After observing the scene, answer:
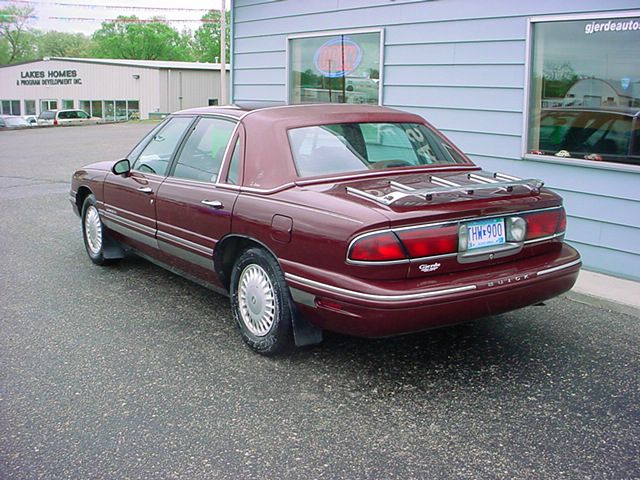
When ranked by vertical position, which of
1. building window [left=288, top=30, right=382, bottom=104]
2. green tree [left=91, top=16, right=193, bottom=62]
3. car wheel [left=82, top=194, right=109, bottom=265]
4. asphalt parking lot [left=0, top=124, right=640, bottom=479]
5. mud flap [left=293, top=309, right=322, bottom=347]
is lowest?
asphalt parking lot [left=0, top=124, right=640, bottom=479]

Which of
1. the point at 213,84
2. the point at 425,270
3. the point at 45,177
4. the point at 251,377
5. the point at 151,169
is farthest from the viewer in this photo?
the point at 213,84

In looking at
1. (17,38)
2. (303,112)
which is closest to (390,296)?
(303,112)

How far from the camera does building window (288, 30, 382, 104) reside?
28.0ft

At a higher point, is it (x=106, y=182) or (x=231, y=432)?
(x=106, y=182)

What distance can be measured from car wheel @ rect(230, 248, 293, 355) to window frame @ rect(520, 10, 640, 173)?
3536mm

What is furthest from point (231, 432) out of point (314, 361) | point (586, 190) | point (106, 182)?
point (586, 190)

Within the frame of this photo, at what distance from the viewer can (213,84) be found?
158 ft

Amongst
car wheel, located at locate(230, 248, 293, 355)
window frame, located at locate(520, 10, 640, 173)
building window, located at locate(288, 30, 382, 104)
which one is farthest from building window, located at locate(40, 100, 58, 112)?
car wheel, located at locate(230, 248, 293, 355)

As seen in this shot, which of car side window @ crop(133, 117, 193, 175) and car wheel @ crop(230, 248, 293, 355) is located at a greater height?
car side window @ crop(133, 117, 193, 175)

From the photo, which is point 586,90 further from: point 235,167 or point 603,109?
point 235,167

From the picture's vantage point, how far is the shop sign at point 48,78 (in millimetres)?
52312

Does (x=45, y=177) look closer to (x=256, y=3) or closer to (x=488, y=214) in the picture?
(x=256, y=3)

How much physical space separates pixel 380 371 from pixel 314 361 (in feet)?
1.37

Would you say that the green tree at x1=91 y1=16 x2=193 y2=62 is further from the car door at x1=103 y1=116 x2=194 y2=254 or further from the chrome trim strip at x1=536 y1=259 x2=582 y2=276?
the chrome trim strip at x1=536 y1=259 x2=582 y2=276
